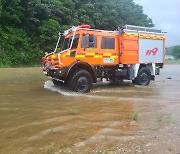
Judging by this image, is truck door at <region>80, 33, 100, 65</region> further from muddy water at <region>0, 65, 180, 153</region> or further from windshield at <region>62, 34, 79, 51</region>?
muddy water at <region>0, 65, 180, 153</region>

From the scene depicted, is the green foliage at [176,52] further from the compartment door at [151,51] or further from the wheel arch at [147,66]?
the wheel arch at [147,66]

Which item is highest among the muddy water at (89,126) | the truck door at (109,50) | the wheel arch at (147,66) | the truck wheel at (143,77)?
the truck door at (109,50)

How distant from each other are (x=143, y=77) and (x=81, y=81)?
4.26 meters

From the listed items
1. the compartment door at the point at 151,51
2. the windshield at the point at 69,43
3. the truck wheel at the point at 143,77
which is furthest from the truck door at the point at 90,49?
the truck wheel at the point at 143,77

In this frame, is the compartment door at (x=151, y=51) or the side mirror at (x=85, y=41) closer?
the side mirror at (x=85, y=41)

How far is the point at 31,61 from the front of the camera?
3155 cm

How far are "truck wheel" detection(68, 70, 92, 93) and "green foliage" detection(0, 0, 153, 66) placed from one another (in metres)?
18.3

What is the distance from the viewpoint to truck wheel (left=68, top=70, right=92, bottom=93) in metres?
11.8

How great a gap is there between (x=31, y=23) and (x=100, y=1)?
44.1ft

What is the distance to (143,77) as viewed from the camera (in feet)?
49.3

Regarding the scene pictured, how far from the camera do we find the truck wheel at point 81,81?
1177 cm

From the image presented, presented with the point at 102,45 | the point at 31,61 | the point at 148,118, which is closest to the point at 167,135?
the point at 148,118

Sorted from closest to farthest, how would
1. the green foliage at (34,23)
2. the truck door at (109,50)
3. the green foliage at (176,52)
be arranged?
1. the truck door at (109,50)
2. the green foliage at (34,23)
3. the green foliage at (176,52)

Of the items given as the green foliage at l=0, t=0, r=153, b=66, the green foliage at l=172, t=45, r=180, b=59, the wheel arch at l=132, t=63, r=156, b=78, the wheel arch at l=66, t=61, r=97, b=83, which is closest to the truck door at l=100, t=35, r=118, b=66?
the wheel arch at l=66, t=61, r=97, b=83
